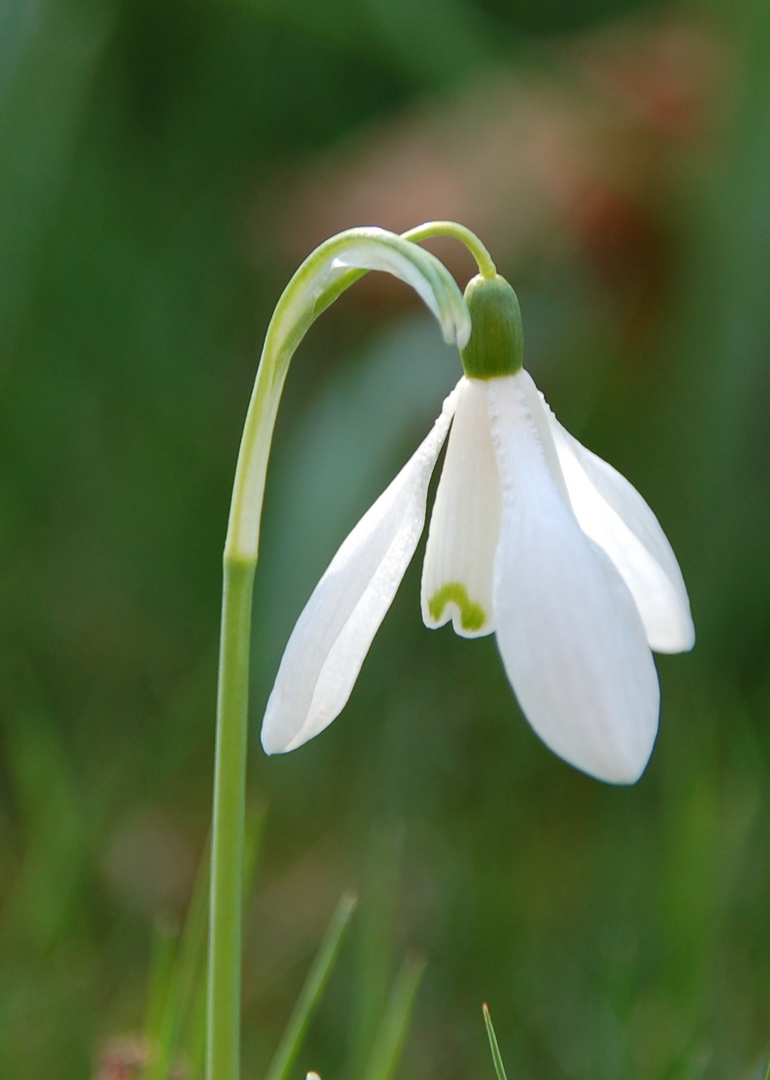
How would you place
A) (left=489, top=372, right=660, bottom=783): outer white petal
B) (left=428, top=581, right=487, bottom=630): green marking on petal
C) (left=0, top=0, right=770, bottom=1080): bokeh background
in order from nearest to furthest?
(left=489, top=372, right=660, bottom=783): outer white petal, (left=428, top=581, right=487, bottom=630): green marking on petal, (left=0, top=0, right=770, bottom=1080): bokeh background

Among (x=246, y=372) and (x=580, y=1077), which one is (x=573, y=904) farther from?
(x=246, y=372)

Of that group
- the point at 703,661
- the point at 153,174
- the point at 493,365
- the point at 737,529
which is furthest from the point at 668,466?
the point at 493,365

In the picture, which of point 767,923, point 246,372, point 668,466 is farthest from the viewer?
point 246,372

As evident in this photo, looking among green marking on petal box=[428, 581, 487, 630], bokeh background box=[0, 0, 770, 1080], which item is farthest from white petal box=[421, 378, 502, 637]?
bokeh background box=[0, 0, 770, 1080]

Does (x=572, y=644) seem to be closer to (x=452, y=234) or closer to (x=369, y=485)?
(x=452, y=234)

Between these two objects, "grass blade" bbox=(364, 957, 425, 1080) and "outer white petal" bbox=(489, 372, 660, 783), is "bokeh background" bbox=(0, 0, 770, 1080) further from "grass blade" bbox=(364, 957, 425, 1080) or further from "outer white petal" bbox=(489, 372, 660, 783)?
"outer white petal" bbox=(489, 372, 660, 783)

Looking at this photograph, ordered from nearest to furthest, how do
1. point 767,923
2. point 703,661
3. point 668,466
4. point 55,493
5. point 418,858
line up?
point 767,923 < point 418,858 < point 703,661 < point 668,466 < point 55,493

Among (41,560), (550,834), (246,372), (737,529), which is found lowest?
A: (550,834)
